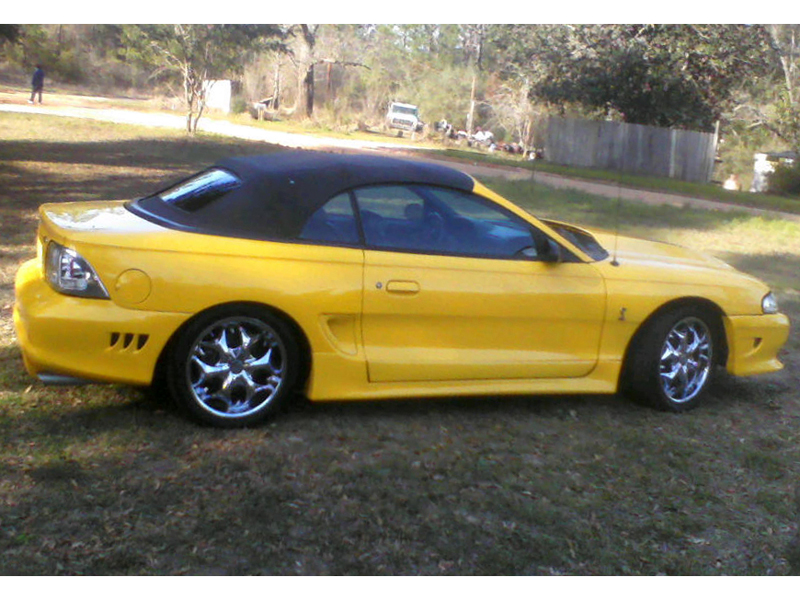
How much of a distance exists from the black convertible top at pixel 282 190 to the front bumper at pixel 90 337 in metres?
0.56

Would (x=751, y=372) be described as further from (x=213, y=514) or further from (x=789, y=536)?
(x=213, y=514)

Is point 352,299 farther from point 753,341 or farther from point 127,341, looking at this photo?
point 753,341

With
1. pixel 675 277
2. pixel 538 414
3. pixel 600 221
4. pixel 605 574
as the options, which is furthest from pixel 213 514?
pixel 600 221

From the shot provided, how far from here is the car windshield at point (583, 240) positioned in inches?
229

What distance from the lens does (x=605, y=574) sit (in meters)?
3.87

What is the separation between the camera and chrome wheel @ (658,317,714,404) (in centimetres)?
580

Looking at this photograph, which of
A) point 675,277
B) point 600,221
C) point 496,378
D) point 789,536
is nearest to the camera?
point 789,536

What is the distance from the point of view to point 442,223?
543 cm

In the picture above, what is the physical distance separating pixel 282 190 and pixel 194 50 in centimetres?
1330

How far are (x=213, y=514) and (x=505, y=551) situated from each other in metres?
1.17

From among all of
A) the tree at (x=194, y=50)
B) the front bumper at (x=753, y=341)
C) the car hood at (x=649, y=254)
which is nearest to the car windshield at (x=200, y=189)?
the car hood at (x=649, y=254)

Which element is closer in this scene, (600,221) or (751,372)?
(751,372)

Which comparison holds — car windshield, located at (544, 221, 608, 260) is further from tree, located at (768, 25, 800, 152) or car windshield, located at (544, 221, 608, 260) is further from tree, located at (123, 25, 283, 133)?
tree, located at (768, 25, 800, 152)

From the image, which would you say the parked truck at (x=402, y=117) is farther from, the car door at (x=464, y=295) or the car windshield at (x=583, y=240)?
the car door at (x=464, y=295)
